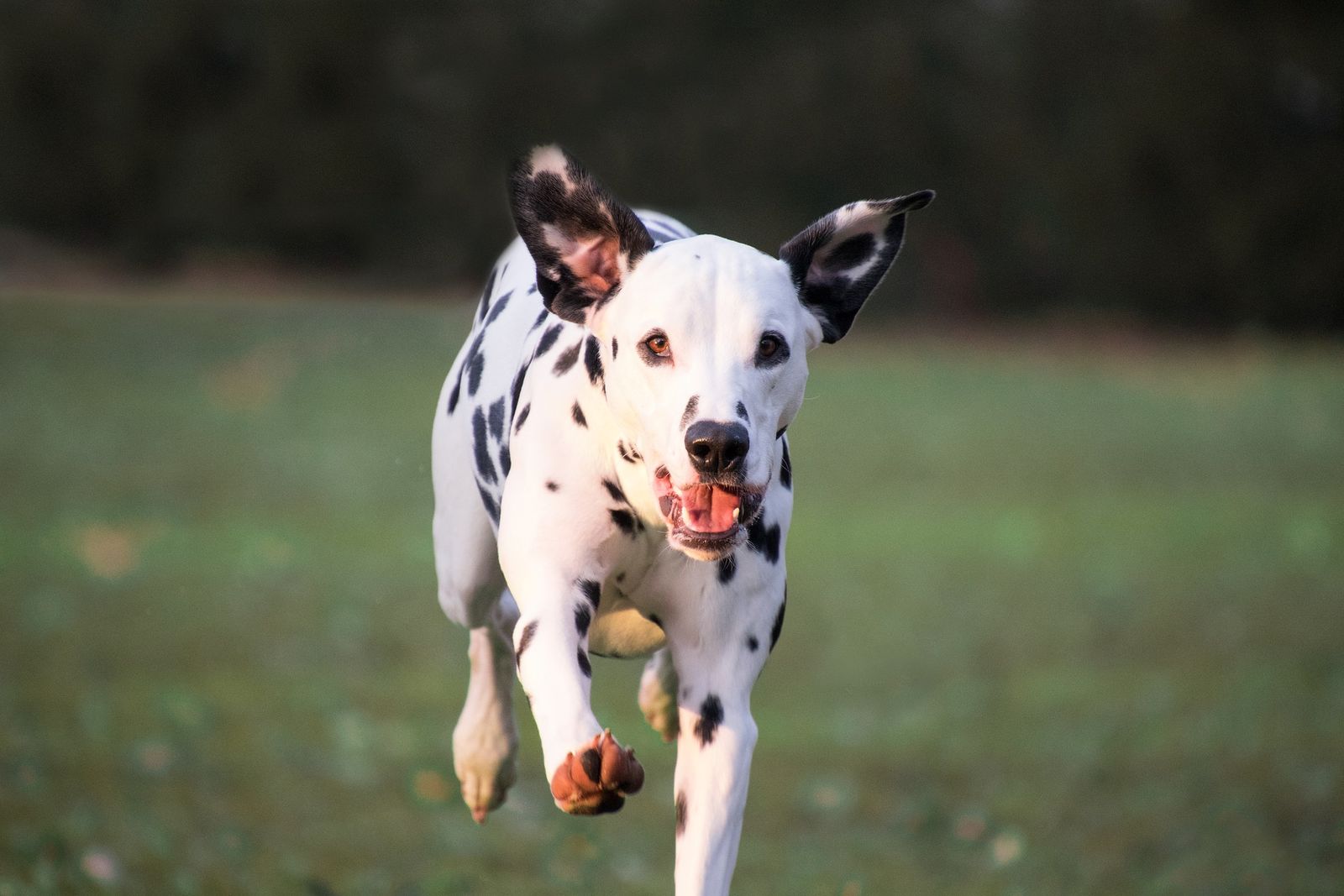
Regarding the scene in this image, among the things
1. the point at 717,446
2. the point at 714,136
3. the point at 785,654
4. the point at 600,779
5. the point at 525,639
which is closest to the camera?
the point at 600,779

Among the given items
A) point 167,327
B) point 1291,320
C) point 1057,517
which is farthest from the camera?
point 1291,320

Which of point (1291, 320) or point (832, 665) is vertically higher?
point (1291, 320)

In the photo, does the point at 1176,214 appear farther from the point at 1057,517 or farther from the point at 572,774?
the point at 572,774

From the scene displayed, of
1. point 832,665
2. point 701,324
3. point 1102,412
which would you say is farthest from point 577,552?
point 1102,412

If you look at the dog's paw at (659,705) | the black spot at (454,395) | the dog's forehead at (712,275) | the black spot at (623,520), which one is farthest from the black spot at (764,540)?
the black spot at (454,395)

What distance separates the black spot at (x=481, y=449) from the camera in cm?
519

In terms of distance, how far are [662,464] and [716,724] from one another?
2.38 feet

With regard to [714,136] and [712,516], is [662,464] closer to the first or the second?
[712,516]

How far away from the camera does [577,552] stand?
14.5 feet

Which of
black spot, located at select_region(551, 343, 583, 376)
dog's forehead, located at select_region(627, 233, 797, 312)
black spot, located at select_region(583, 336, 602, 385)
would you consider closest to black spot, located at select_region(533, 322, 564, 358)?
black spot, located at select_region(551, 343, 583, 376)

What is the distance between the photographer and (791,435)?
84.5ft

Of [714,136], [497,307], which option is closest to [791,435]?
[714,136]

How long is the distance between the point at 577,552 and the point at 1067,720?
9.50m

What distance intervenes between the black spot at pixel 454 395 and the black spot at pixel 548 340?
0.72m
